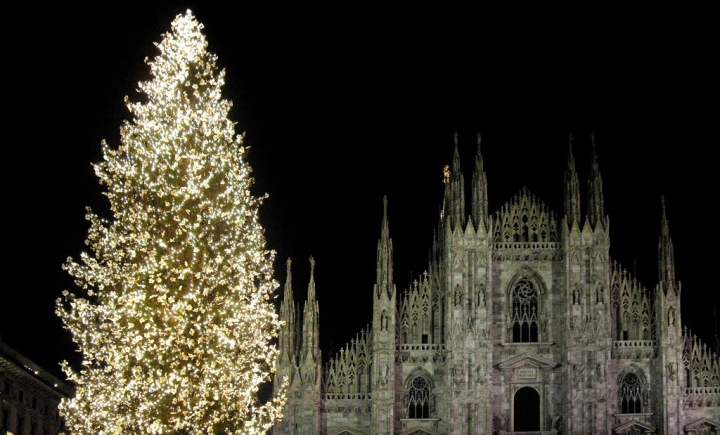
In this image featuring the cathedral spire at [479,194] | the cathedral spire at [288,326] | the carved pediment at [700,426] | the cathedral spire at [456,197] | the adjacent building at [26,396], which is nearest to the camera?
the adjacent building at [26,396]

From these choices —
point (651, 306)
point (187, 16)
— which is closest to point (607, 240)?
point (651, 306)

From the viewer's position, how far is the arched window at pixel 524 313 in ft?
204

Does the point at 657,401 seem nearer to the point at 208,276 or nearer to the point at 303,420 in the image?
the point at 303,420

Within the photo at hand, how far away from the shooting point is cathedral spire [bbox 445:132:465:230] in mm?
61688

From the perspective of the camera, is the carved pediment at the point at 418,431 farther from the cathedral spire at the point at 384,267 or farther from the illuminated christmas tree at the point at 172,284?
the illuminated christmas tree at the point at 172,284

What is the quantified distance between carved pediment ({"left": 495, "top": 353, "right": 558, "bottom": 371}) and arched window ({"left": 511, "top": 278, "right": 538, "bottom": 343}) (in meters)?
1.18

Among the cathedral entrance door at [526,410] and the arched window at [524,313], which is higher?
the arched window at [524,313]

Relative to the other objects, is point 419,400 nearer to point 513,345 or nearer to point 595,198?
point 513,345

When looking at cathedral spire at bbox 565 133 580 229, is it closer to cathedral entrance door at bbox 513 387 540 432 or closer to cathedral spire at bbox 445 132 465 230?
cathedral spire at bbox 445 132 465 230

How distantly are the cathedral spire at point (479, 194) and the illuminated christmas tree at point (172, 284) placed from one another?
26.0m

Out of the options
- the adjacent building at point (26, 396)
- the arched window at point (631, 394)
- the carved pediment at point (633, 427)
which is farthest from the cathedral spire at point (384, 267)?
the adjacent building at point (26, 396)

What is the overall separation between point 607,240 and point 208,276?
30540 millimetres

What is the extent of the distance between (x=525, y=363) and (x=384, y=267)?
8334 millimetres

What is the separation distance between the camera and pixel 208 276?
35938 mm
